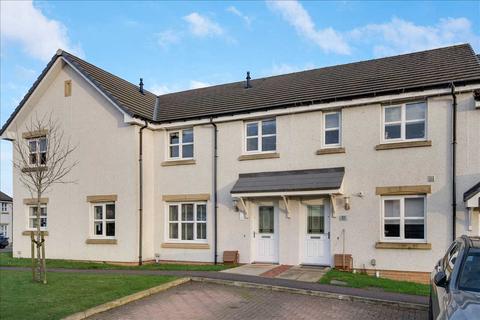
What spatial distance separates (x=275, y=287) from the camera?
10812mm

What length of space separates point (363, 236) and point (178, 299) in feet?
22.7

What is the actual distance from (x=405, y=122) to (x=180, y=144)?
342 inches

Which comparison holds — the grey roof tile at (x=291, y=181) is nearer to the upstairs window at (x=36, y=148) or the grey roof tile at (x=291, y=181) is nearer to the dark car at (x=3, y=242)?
the upstairs window at (x=36, y=148)

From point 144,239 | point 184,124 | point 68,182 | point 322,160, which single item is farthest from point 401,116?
point 68,182

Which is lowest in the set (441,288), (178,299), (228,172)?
(178,299)

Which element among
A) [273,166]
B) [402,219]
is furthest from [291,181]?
[402,219]

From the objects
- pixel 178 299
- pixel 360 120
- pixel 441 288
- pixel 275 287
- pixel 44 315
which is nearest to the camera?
pixel 441 288

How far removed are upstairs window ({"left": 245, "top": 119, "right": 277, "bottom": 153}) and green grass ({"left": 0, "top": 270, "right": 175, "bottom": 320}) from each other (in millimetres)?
6180

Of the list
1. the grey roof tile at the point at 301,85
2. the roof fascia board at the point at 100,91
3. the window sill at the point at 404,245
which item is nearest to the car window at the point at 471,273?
the window sill at the point at 404,245

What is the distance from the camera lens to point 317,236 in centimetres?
1484

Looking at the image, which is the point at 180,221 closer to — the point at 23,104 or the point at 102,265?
the point at 102,265

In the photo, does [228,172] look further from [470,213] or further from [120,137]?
[470,213]

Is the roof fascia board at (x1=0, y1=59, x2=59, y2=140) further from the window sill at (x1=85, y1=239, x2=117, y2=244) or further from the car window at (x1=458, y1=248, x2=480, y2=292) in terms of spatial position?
the car window at (x1=458, y1=248, x2=480, y2=292)

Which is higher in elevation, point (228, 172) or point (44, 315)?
point (228, 172)
